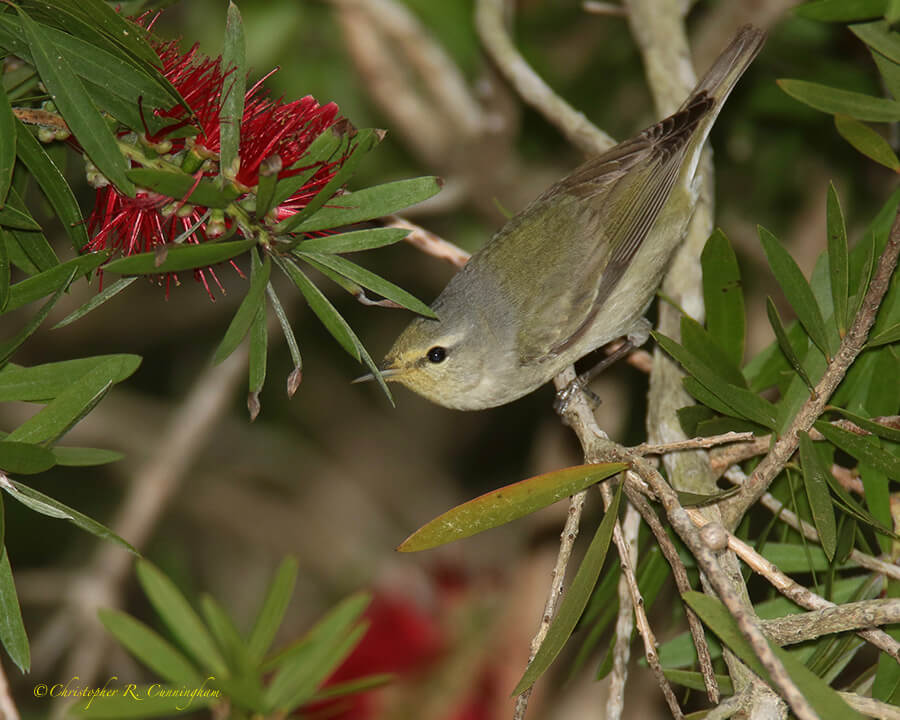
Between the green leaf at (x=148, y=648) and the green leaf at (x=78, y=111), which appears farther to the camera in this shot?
the green leaf at (x=78, y=111)

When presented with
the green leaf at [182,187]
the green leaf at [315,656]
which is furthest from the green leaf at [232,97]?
the green leaf at [315,656]

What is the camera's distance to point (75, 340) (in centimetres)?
591

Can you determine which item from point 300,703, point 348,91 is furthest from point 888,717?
point 348,91

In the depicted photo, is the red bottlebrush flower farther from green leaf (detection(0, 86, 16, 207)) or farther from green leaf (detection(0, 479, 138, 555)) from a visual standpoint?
green leaf (detection(0, 479, 138, 555))

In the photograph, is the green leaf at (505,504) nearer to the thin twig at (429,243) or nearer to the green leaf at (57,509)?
the green leaf at (57,509)

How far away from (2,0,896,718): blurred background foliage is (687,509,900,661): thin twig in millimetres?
2089

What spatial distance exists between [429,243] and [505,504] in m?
1.56

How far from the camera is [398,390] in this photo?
23.1 feet

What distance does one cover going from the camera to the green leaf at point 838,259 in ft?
7.55

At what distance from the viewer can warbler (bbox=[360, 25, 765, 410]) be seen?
12.1 ft

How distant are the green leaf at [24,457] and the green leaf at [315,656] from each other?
25.3 inches

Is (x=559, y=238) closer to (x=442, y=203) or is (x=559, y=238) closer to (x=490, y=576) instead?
(x=442, y=203)

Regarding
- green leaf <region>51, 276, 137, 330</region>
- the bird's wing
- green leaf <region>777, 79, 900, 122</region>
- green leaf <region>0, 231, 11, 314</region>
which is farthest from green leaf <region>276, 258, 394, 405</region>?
the bird's wing

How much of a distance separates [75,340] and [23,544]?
130 cm
